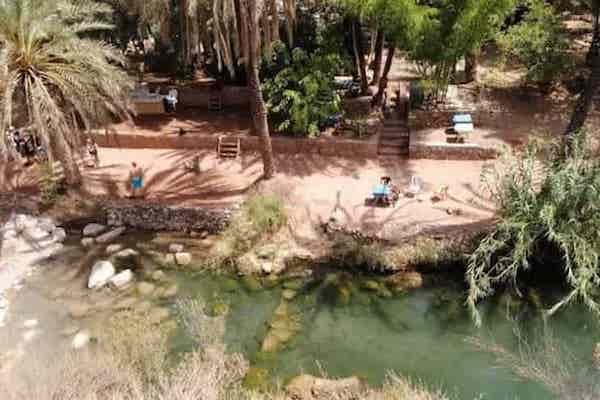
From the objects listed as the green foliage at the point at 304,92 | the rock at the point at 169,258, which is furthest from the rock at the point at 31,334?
the green foliage at the point at 304,92

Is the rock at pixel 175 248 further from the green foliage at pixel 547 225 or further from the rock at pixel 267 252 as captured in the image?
the green foliage at pixel 547 225

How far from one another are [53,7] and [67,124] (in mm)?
3474

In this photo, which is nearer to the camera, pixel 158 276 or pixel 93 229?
pixel 158 276

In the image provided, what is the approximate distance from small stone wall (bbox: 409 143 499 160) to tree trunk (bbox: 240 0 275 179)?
5.47m

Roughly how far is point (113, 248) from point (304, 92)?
8719 mm

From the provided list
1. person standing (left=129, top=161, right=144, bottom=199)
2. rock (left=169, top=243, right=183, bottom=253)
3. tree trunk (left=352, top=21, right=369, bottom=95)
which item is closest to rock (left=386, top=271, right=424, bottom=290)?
rock (left=169, top=243, right=183, bottom=253)

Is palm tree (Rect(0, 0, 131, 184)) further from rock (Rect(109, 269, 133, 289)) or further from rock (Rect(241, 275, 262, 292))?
rock (Rect(241, 275, 262, 292))

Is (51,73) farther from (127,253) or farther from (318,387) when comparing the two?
(318,387)

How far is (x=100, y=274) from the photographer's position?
14.7 meters

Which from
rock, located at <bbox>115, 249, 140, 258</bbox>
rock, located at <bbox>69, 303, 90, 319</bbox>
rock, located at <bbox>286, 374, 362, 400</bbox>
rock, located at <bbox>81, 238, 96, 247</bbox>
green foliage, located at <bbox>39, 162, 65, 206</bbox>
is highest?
green foliage, located at <bbox>39, 162, 65, 206</bbox>

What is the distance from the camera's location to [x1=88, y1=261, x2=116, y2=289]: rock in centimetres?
1451

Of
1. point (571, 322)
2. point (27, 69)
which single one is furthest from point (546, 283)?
point (27, 69)

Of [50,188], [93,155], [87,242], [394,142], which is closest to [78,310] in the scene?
[87,242]

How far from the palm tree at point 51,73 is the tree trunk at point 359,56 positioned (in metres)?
9.93
